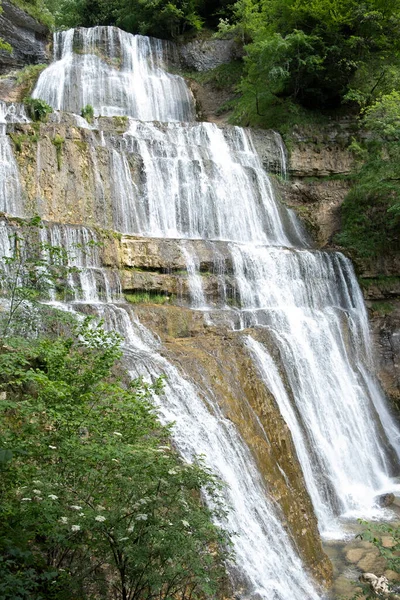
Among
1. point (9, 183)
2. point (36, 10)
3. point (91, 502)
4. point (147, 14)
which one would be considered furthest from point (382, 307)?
point (147, 14)

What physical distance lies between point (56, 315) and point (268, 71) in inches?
655

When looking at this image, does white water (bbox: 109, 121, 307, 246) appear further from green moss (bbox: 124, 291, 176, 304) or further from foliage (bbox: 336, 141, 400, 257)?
green moss (bbox: 124, 291, 176, 304)

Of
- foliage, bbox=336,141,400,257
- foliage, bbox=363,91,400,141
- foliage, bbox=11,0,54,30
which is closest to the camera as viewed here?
foliage, bbox=363,91,400,141

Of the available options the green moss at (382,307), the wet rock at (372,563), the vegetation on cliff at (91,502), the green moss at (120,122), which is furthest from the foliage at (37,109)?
the wet rock at (372,563)

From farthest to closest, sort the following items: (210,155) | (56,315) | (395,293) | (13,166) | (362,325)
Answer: (210,155) < (395,293) < (362,325) < (13,166) < (56,315)

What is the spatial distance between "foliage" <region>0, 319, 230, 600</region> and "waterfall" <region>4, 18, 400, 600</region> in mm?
2203

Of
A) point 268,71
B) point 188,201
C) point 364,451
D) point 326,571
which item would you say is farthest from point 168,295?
point 268,71

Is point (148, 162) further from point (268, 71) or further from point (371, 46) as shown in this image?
point (371, 46)

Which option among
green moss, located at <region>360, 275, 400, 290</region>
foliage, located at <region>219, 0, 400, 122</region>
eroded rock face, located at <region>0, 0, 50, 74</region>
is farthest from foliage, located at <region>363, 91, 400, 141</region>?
eroded rock face, located at <region>0, 0, 50, 74</region>

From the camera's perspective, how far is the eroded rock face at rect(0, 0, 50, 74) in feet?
71.4

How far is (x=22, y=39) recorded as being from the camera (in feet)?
72.8

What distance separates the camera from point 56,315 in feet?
19.2

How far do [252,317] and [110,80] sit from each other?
15.1m

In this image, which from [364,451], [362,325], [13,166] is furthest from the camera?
[362,325]
